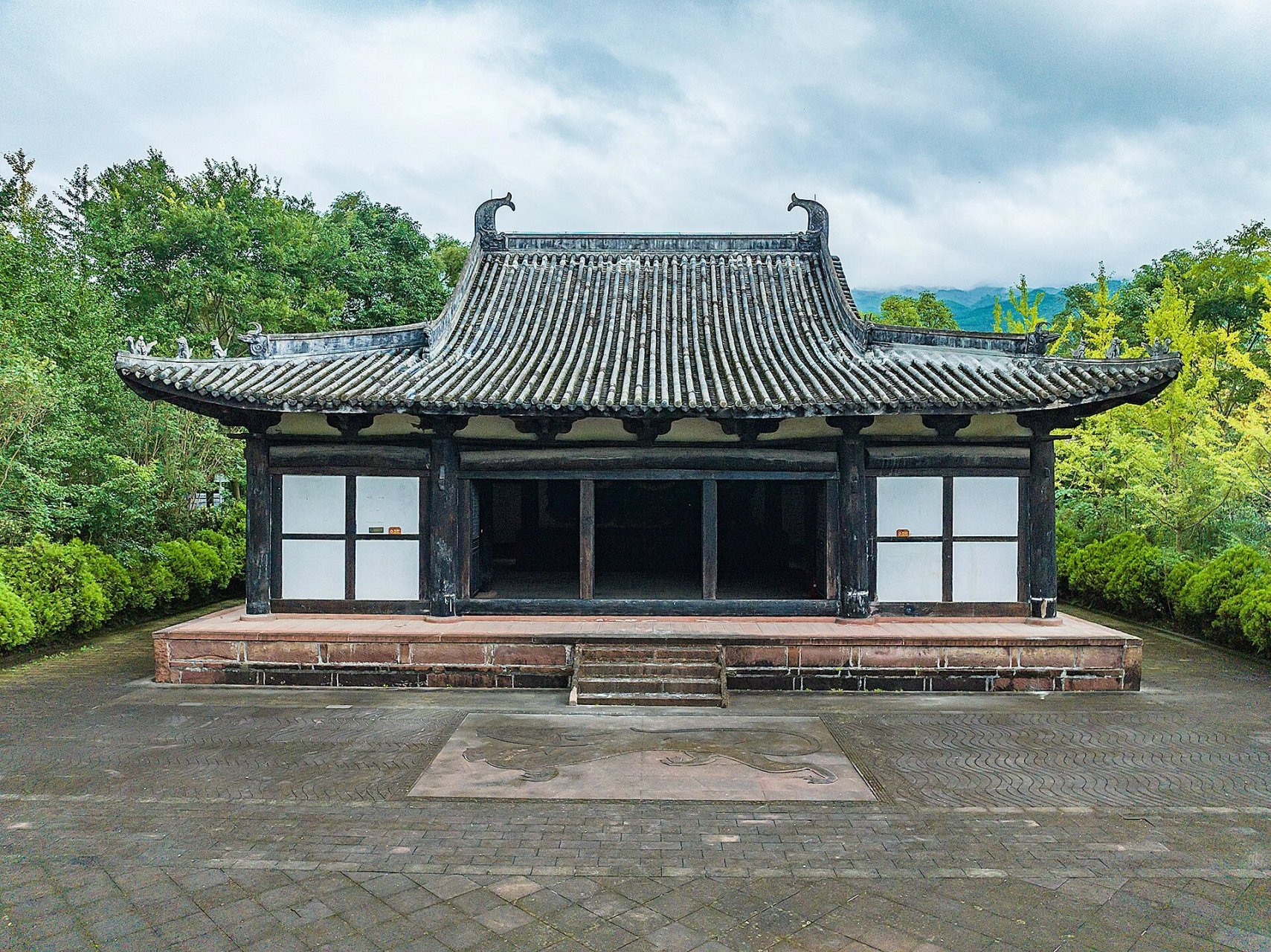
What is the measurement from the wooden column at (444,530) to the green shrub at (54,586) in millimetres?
6665

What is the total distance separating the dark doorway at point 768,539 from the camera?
49.4 feet

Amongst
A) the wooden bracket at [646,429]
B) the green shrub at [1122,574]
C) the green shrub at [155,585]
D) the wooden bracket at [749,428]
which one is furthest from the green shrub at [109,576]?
the green shrub at [1122,574]

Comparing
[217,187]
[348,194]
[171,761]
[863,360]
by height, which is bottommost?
[171,761]

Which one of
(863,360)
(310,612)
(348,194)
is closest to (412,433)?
(310,612)

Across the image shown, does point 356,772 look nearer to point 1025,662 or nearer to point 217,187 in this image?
point 1025,662

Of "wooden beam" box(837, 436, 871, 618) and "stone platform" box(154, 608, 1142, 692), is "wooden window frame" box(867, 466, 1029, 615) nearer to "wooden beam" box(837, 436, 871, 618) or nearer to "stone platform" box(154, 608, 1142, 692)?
"wooden beam" box(837, 436, 871, 618)

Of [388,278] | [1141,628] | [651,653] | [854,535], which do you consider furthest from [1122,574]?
[388,278]

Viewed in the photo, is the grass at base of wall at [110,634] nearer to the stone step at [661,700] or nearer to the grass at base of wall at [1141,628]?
the stone step at [661,700]

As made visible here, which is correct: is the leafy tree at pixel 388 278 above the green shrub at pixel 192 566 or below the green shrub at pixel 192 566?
above

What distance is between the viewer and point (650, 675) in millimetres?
10977

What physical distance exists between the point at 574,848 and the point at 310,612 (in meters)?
8.02

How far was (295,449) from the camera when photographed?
12742mm

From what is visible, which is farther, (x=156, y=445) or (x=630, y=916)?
(x=156, y=445)

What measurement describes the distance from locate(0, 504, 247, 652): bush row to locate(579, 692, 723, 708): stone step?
28.3ft
